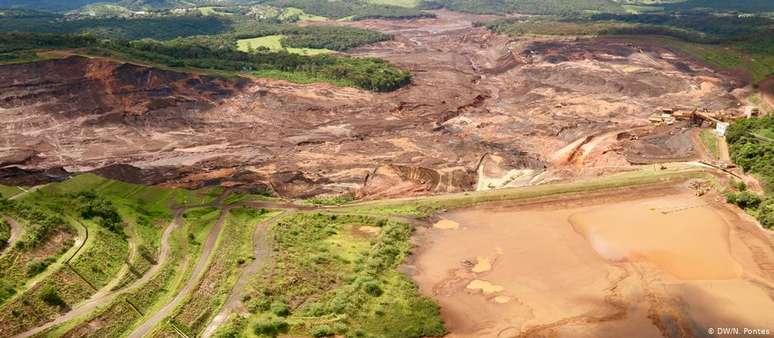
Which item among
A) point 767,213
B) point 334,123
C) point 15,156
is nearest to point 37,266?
point 15,156

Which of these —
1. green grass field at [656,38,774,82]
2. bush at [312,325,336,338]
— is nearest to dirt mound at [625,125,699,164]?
green grass field at [656,38,774,82]

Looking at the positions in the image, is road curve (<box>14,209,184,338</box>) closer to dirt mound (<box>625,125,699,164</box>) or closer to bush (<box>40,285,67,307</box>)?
bush (<box>40,285,67,307</box>)

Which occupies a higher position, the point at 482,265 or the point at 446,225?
the point at 482,265

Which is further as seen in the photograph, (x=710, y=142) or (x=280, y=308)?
(x=710, y=142)

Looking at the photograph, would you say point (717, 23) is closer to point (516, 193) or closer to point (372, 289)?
point (516, 193)

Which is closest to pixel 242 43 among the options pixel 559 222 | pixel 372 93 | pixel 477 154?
pixel 372 93

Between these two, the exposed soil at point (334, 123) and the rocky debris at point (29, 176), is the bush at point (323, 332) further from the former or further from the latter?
the rocky debris at point (29, 176)
